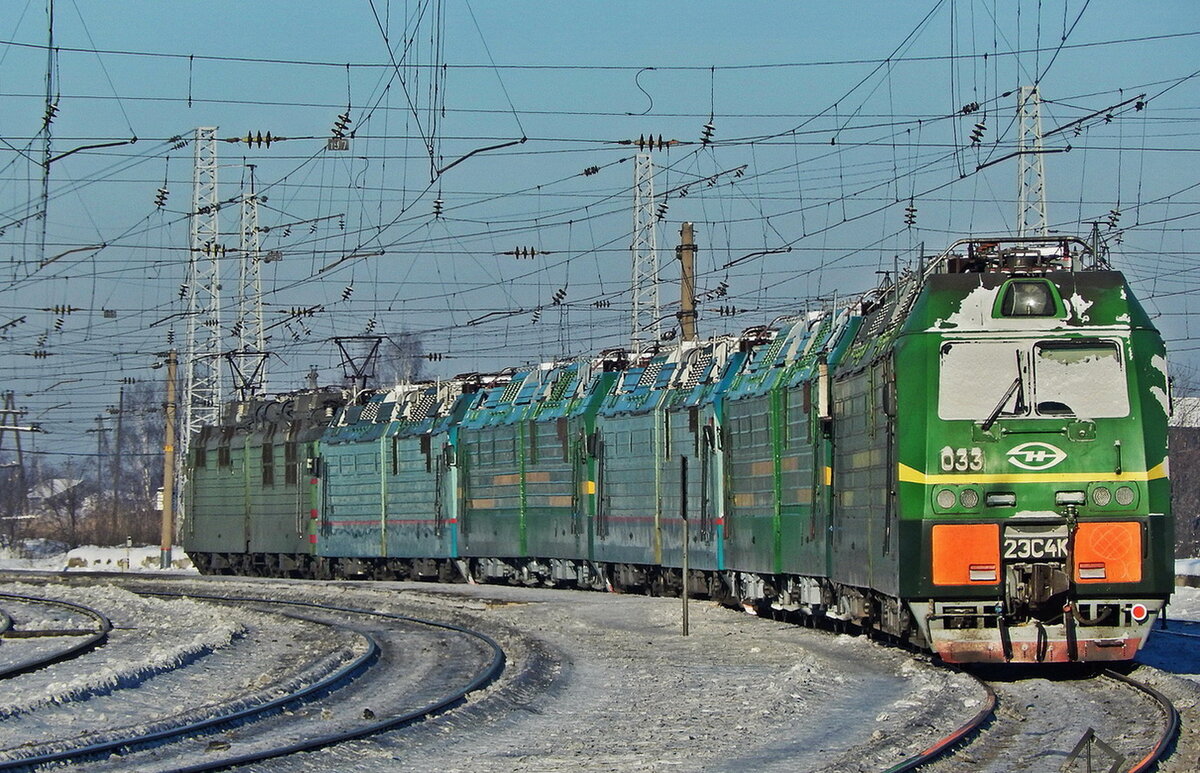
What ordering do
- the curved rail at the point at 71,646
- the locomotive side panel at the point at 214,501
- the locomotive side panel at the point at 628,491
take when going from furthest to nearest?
the locomotive side panel at the point at 214,501 < the locomotive side panel at the point at 628,491 < the curved rail at the point at 71,646

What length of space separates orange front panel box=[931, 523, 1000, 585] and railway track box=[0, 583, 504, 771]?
460 cm

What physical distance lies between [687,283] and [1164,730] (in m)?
23.0

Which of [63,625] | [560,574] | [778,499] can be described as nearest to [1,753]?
[778,499]

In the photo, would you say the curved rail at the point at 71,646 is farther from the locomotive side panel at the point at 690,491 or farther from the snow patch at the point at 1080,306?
the snow patch at the point at 1080,306

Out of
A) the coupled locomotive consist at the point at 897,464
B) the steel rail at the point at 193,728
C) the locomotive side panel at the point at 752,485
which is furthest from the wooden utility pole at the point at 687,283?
the steel rail at the point at 193,728

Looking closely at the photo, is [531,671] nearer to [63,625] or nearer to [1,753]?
[1,753]

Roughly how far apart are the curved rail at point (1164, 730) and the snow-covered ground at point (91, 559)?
46.1m

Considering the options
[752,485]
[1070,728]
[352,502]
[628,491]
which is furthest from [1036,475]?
[352,502]

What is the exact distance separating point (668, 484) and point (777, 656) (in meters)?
9.78

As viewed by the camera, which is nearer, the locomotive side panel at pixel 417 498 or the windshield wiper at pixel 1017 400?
the windshield wiper at pixel 1017 400

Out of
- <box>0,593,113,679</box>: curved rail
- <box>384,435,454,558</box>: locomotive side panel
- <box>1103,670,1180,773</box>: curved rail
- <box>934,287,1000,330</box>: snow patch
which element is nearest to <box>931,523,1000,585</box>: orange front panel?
<box>1103,670,1180,773</box>: curved rail

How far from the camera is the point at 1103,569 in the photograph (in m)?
16.3

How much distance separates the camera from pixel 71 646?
966 inches

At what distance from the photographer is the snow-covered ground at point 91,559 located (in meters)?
63.3
